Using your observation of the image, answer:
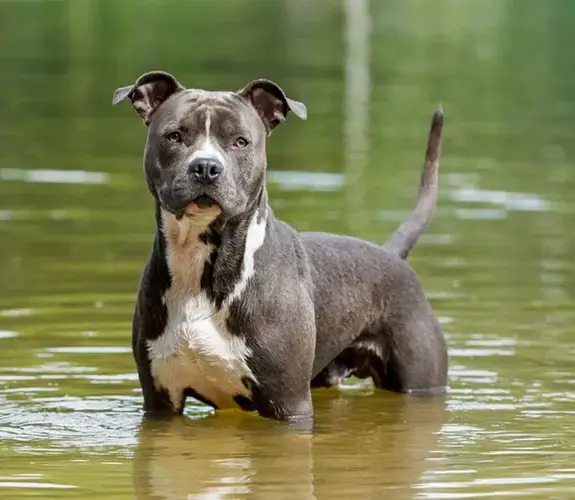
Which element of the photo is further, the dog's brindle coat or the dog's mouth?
the dog's brindle coat

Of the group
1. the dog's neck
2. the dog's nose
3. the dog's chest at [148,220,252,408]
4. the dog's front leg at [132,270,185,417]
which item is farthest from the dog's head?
the dog's front leg at [132,270,185,417]

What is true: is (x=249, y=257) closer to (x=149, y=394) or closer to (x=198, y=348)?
(x=198, y=348)

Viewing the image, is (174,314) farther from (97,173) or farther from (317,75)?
(317,75)

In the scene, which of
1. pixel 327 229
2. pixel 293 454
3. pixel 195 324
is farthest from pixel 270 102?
pixel 327 229

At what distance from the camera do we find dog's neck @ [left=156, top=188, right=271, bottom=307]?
331 inches

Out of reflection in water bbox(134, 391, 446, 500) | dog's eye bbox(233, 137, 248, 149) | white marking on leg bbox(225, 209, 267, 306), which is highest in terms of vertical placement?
dog's eye bbox(233, 137, 248, 149)

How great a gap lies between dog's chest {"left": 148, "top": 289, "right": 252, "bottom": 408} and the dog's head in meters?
0.51

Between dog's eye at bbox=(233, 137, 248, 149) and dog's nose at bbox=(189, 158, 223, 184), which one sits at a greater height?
dog's eye at bbox=(233, 137, 248, 149)

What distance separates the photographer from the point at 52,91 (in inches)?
1096

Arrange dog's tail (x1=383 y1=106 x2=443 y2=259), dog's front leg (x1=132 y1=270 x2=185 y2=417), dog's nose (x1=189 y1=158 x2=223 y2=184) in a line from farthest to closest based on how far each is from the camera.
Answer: dog's tail (x1=383 y1=106 x2=443 y2=259), dog's front leg (x1=132 y1=270 x2=185 y2=417), dog's nose (x1=189 y1=158 x2=223 y2=184)

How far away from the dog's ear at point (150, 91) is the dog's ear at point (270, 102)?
0.35 m

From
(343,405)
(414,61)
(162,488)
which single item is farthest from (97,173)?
(414,61)

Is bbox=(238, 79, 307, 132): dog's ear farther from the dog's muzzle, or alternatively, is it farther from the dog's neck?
the dog's muzzle

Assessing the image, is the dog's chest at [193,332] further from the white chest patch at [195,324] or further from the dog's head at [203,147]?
the dog's head at [203,147]
